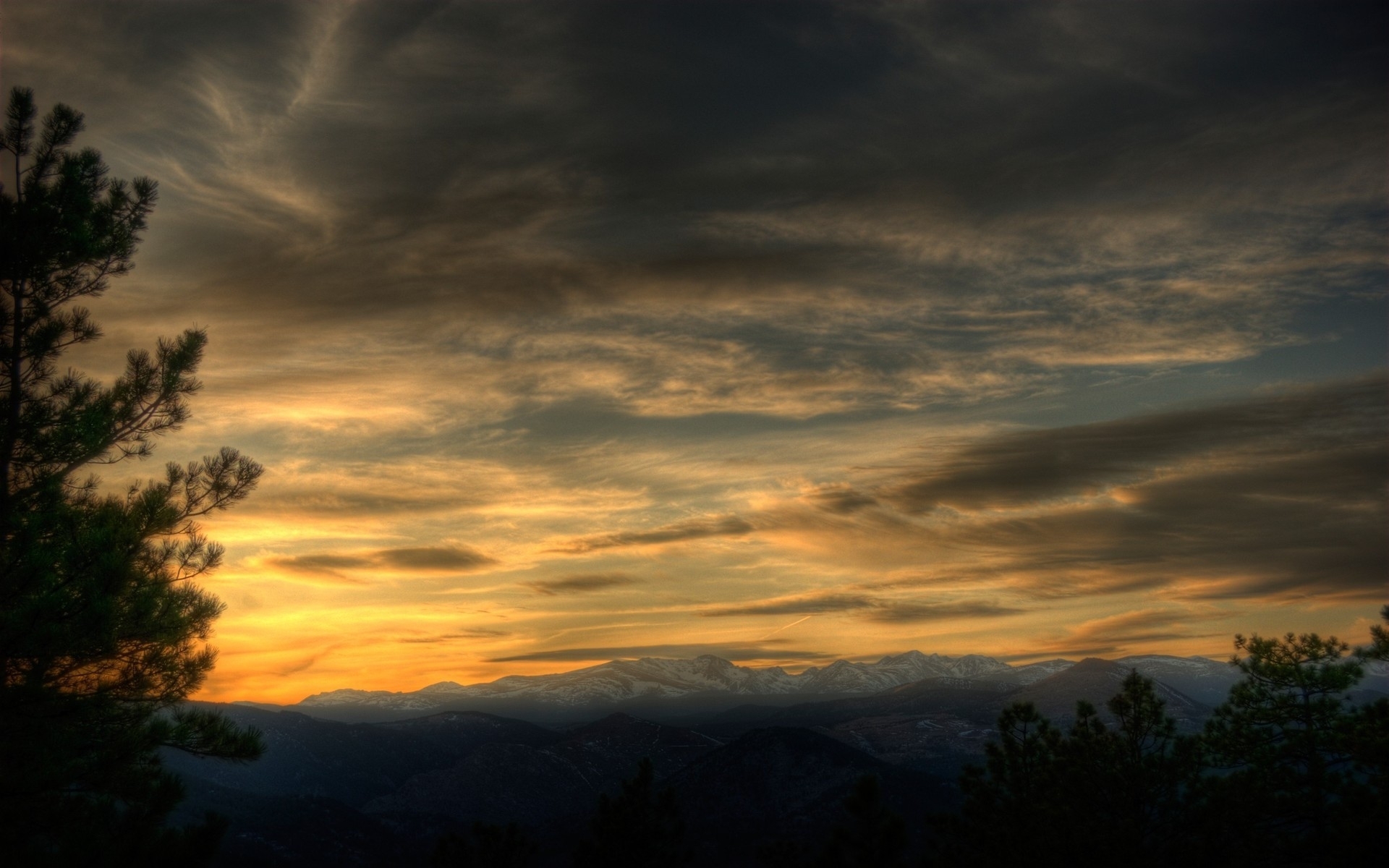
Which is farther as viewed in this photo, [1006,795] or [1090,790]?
[1006,795]

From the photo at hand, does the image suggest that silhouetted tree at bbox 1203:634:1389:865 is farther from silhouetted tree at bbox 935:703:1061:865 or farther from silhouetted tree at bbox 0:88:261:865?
silhouetted tree at bbox 0:88:261:865

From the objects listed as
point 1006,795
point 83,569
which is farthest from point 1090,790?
point 83,569

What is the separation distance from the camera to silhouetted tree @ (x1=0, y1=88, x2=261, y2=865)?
19.8 meters

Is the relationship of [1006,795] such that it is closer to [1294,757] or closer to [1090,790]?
[1090,790]

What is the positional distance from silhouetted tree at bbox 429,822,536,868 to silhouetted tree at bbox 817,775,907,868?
32.1m

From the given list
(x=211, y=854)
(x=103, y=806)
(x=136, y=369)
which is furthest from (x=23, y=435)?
(x=211, y=854)

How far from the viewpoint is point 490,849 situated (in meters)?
58.1

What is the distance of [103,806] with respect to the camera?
21.5 m

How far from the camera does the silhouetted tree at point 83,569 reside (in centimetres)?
1983

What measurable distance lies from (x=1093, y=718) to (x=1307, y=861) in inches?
300

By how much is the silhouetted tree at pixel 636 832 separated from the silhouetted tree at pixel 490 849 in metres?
4.23

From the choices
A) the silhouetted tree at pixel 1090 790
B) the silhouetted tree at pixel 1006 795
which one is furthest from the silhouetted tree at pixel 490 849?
the silhouetted tree at pixel 1090 790

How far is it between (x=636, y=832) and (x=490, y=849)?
1013cm

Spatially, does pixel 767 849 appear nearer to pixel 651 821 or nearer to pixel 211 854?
pixel 651 821
